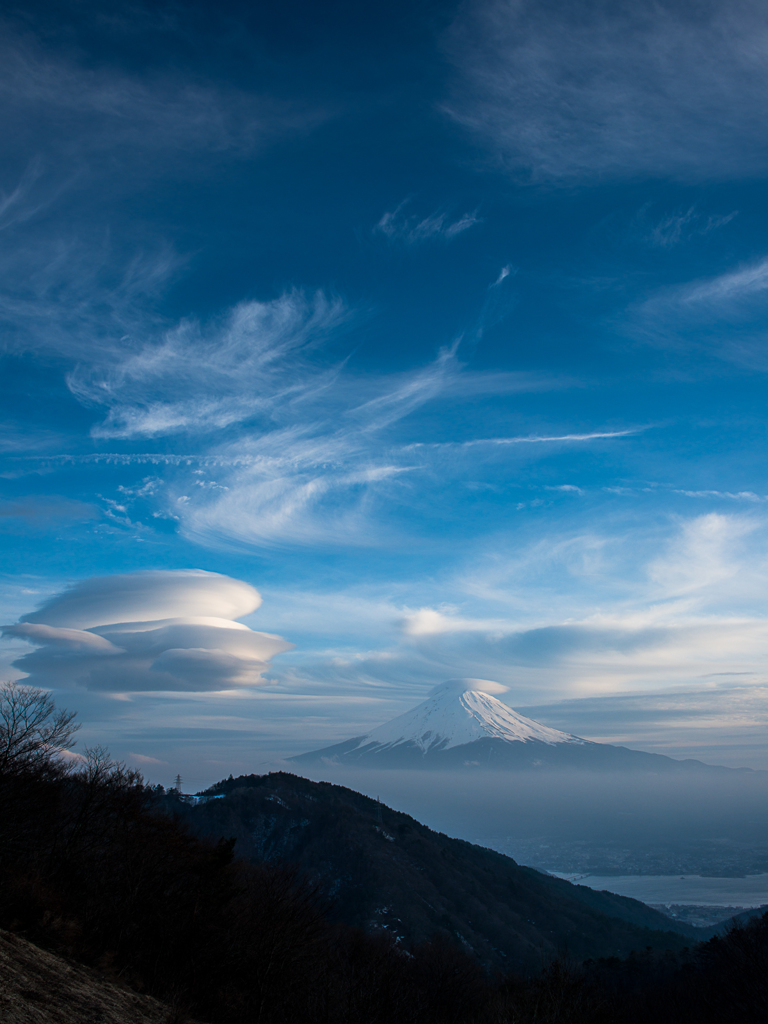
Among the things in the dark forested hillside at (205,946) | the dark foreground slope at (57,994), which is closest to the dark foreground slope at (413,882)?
the dark forested hillside at (205,946)

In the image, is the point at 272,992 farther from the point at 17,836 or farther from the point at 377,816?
the point at 377,816

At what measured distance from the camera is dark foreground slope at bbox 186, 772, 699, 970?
112562 mm

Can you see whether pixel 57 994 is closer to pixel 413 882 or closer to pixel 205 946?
pixel 205 946

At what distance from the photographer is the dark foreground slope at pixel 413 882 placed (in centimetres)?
11256

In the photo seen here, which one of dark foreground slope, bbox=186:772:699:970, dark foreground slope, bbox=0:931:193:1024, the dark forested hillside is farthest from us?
dark foreground slope, bbox=186:772:699:970

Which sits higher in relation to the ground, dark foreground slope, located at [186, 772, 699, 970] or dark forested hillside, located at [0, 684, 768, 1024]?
dark forested hillside, located at [0, 684, 768, 1024]

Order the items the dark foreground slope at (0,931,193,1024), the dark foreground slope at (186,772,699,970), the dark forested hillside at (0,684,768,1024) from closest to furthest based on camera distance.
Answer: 1. the dark foreground slope at (0,931,193,1024)
2. the dark forested hillside at (0,684,768,1024)
3. the dark foreground slope at (186,772,699,970)

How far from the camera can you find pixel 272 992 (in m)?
28.8

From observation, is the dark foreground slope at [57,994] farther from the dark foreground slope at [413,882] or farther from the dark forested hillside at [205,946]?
the dark foreground slope at [413,882]

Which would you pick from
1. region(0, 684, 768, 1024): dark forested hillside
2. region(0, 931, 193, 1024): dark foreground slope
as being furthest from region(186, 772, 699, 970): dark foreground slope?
region(0, 931, 193, 1024): dark foreground slope

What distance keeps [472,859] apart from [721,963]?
416 feet

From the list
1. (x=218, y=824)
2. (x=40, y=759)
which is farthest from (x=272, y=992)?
(x=218, y=824)

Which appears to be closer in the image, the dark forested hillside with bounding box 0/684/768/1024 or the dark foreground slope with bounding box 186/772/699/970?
the dark forested hillside with bounding box 0/684/768/1024

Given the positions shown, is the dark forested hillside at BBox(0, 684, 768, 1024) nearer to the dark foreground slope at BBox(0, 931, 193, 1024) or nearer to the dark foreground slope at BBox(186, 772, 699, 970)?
the dark foreground slope at BBox(0, 931, 193, 1024)
